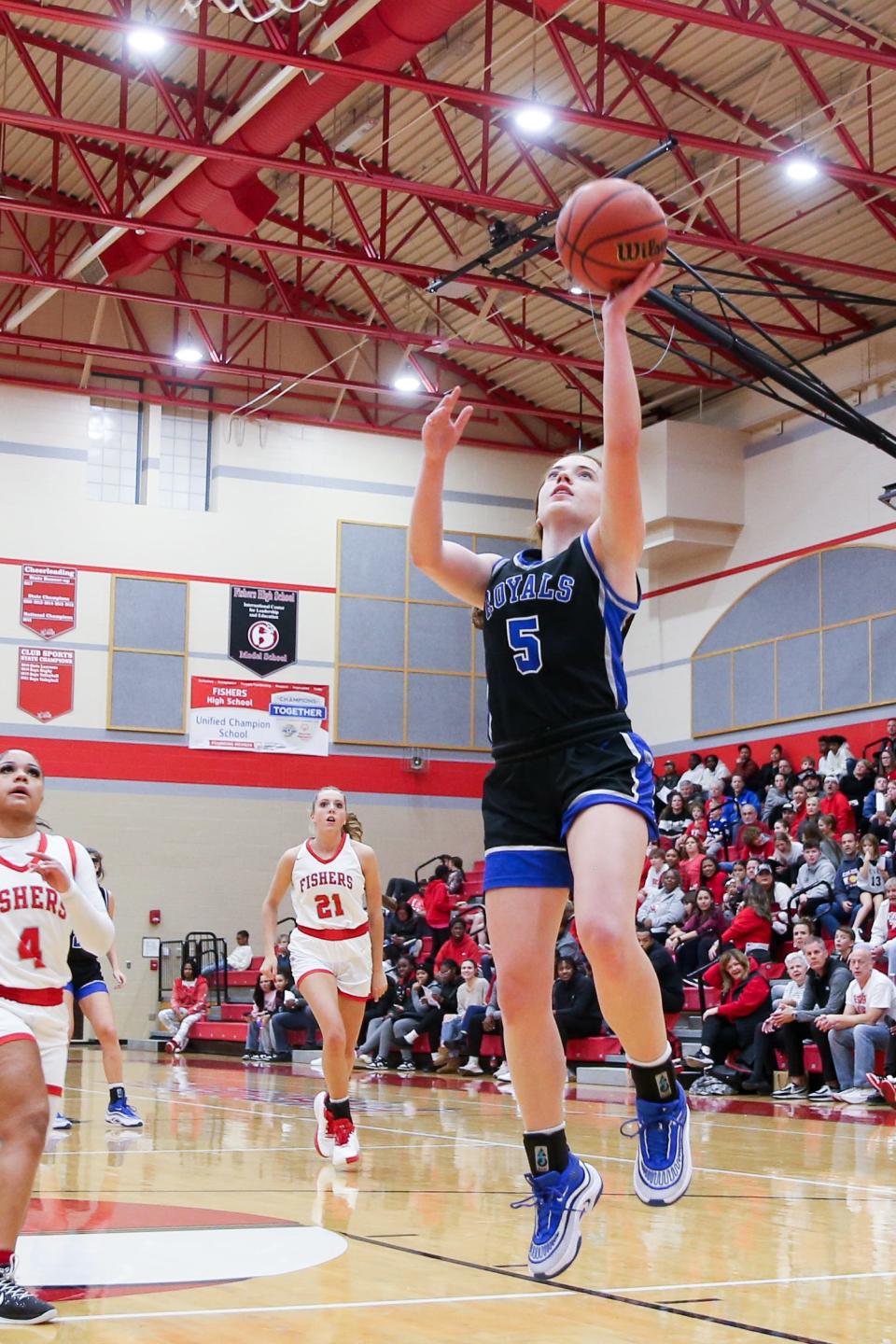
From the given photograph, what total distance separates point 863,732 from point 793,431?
5.20 metres

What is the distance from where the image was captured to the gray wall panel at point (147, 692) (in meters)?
26.5

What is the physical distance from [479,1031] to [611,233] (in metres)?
15.0

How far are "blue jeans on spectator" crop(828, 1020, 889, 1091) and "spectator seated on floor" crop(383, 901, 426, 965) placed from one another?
8128mm

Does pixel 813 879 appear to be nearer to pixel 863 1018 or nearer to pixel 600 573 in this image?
pixel 863 1018

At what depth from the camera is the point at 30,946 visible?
16.5 ft

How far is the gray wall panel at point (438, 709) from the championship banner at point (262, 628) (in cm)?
237

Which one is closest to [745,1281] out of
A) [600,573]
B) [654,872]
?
[600,573]

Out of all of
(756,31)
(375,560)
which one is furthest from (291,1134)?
(375,560)

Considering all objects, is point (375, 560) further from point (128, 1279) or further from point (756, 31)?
point (128, 1279)

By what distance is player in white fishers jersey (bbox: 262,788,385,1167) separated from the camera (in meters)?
8.59

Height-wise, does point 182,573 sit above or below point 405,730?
above

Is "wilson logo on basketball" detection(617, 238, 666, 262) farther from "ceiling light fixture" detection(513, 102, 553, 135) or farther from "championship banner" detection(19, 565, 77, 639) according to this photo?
"championship banner" detection(19, 565, 77, 639)

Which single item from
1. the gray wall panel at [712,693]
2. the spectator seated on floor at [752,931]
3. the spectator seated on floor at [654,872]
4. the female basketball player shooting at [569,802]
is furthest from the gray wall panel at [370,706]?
the female basketball player shooting at [569,802]

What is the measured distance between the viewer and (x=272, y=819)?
2725cm
